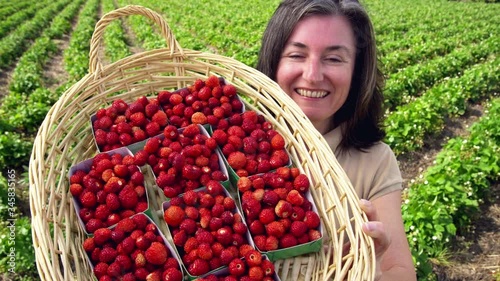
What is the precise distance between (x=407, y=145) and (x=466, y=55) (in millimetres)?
6384

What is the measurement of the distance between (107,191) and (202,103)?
0.71m

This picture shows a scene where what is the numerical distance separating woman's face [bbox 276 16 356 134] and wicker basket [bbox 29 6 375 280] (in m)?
0.13

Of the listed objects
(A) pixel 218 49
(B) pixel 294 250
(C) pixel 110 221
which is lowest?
(B) pixel 294 250

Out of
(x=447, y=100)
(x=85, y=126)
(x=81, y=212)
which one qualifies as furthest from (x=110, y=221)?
(x=447, y=100)

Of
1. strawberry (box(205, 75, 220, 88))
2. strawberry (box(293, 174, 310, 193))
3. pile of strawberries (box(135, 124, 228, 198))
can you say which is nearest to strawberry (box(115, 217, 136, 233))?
pile of strawberries (box(135, 124, 228, 198))

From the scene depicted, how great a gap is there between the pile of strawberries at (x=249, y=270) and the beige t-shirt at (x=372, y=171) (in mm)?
767

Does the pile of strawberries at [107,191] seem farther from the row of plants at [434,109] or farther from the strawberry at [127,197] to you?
the row of plants at [434,109]

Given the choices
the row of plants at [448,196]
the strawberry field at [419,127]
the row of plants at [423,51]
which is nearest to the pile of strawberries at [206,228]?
the strawberry field at [419,127]

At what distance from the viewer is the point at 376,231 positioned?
4.62ft

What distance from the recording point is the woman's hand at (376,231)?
1.40 m

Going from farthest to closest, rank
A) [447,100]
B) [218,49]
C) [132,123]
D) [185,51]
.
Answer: [218,49]
[447,100]
[185,51]
[132,123]

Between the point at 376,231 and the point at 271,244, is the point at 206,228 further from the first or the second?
the point at 376,231

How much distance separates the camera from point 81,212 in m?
1.63

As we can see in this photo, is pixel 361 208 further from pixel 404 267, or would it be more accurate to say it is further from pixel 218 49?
pixel 218 49
